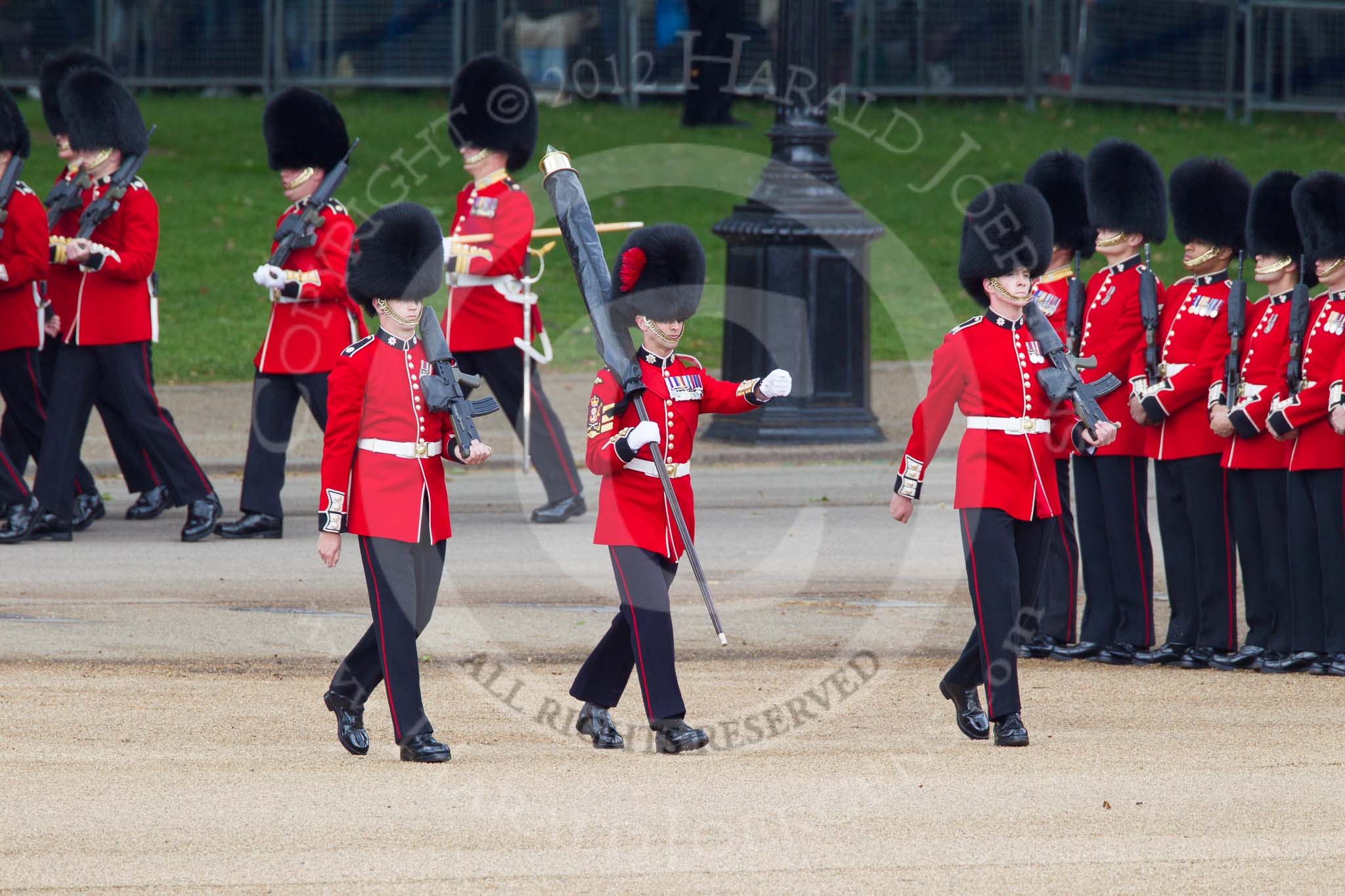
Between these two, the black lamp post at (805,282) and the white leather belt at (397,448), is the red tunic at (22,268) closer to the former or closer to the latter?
the white leather belt at (397,448)

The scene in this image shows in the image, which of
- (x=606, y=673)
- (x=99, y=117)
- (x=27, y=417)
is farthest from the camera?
(x=27, y=417)

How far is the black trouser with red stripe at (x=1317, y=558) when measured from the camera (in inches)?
258

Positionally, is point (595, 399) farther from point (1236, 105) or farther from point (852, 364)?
point (1236, 105)

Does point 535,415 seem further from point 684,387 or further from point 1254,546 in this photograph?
point 1254,546

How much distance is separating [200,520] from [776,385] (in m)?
3.75

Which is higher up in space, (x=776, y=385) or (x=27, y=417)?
(x=776, y=385)

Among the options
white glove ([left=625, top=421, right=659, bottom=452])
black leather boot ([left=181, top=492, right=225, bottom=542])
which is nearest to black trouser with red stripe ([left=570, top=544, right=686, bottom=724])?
white glove ([left=625, top=421, right=659, bottom=452])

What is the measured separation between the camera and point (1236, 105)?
24156 mm

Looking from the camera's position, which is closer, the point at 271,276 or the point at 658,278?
the point at 658,278

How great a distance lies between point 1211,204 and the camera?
7012mm

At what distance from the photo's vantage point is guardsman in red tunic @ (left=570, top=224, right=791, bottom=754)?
5.59 meters

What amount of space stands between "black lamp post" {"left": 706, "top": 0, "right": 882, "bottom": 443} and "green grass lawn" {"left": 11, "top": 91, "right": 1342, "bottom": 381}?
79.4 inches

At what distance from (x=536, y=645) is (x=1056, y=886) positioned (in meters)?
2.71

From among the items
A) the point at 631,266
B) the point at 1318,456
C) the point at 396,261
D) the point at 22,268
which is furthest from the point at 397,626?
the point at 22,268
